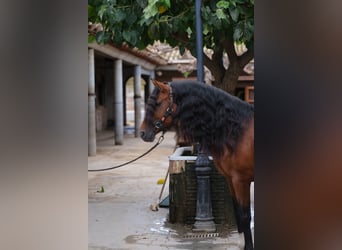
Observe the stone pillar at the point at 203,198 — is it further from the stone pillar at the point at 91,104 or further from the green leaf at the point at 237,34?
the stone pillar at the point at 91,104

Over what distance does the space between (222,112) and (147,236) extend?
2.00 meters

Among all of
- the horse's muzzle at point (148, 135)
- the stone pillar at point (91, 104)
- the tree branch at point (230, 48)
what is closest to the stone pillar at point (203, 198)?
the horse's muzzle at point (148, 135)

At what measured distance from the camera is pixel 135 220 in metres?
5.90

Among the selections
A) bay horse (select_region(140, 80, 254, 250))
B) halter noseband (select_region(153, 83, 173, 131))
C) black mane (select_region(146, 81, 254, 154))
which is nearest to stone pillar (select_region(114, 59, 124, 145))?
halter noseband (select_region(153, 83, 173, 131))

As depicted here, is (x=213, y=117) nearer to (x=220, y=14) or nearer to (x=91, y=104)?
(x=220, y=14)

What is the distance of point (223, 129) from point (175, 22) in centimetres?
205

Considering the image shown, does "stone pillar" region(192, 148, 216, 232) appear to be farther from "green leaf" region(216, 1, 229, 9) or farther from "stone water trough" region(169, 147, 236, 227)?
"green leaf" region(216, 1, 229, 9)

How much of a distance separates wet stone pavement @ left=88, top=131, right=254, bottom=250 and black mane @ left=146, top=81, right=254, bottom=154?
135 cm

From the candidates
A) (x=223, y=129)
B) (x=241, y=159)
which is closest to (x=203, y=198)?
(x=241, y=159)

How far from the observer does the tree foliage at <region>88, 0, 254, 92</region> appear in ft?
16.2

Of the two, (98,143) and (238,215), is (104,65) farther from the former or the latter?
(238,215)
